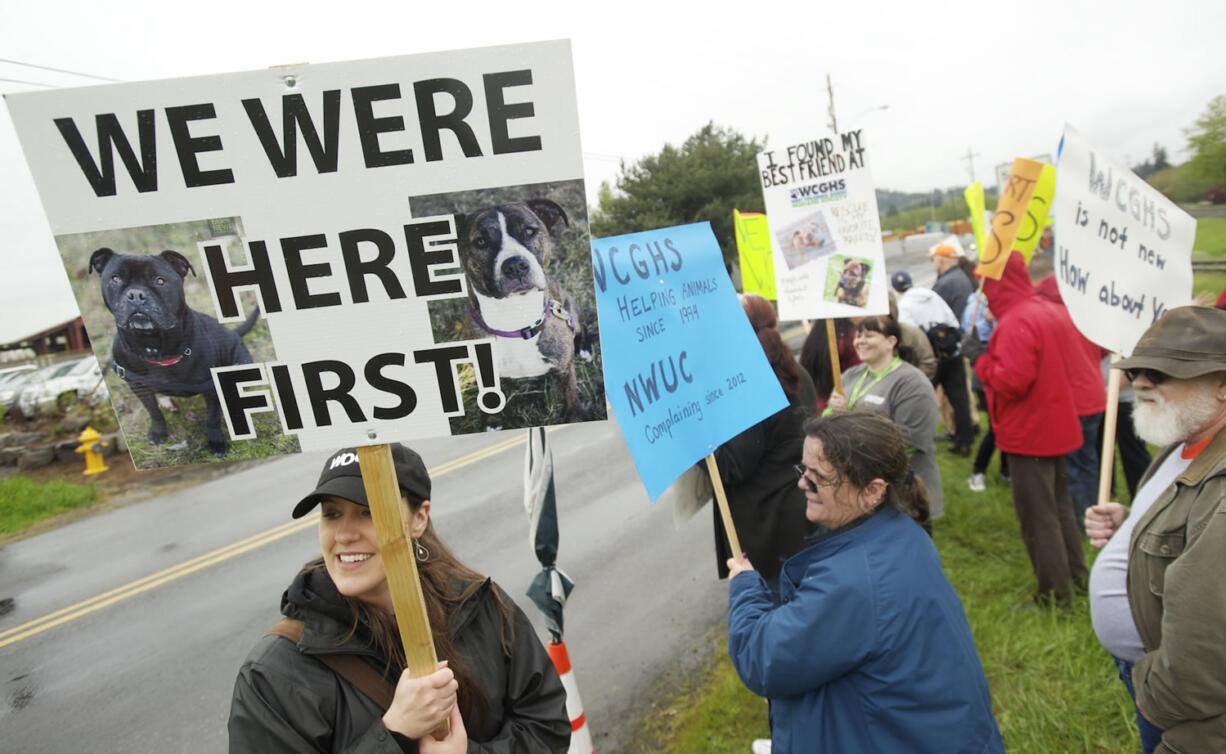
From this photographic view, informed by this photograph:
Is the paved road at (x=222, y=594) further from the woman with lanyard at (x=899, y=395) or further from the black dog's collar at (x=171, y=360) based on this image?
the black dog's collar at (x=171, y=360)

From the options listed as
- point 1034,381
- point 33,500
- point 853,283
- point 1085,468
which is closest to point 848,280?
point 853,283

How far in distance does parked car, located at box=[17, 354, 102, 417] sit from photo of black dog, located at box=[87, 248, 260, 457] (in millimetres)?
9966

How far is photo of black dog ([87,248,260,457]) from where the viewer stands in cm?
129

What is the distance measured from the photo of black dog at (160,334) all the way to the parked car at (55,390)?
32.7 ft

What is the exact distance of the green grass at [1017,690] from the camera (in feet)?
9.95

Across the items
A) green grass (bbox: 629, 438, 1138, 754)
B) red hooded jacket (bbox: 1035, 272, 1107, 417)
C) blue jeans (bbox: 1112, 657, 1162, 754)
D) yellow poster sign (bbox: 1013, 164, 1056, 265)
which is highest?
yellow poster sign (bbox: 1013, 164, 1056, 265)

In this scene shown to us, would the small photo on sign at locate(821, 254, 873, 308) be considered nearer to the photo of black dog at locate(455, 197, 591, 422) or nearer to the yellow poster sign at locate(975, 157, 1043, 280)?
the yellow poster sign at locate(975, 157, 1043, 280)

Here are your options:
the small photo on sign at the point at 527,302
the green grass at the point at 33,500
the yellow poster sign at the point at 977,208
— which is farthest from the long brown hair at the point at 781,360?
the green grass at the point at 33,500

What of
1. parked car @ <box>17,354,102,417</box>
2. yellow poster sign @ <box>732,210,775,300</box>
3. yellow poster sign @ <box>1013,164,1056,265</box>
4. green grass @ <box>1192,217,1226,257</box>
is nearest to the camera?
yellow poster sign @ <box>1013,164,1056,265</box>

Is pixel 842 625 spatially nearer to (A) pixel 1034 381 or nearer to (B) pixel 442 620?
(B) pixel 442 620

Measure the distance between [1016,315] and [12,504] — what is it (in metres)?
10.7

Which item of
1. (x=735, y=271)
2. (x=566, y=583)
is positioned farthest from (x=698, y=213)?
(x=566, y=583)

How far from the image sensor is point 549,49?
A: 1.29 meters

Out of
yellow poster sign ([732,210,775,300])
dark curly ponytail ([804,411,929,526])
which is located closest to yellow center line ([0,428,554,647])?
yellow poster sign ([732,210,775,300])
